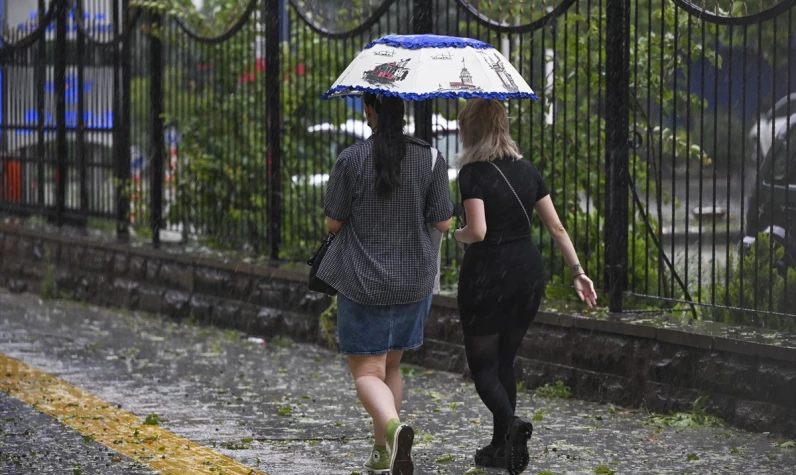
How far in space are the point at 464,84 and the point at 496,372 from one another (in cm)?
133

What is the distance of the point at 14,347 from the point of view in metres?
9.98

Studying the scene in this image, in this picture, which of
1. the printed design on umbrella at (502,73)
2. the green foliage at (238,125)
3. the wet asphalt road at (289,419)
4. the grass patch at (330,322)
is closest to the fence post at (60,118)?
the green foliage at (238,125)

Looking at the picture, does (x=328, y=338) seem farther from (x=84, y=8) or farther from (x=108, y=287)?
(x=84, y=8)

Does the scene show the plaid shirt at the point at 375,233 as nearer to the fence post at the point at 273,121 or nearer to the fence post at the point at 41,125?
the fence post at the point at 273,121

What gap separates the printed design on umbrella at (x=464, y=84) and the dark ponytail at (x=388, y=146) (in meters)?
0.26

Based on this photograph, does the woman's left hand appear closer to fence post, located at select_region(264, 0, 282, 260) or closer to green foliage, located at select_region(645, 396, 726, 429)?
green foliage, located at select_region(645, 396, 726, 429)

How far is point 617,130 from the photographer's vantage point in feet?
25.7

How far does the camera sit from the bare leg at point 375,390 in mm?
5641

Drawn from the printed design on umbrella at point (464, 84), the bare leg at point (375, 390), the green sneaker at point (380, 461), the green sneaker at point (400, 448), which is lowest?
the green sneaker at point (380, 461)

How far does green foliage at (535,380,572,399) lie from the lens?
7895 mm

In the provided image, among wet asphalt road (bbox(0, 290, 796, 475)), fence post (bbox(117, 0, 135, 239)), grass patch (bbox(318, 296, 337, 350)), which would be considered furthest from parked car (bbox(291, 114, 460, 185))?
fence post (bbox(117, 0, 135, 239))

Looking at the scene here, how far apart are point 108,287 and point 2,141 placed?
4026 millimetres

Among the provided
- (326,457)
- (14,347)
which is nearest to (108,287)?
(14,347)

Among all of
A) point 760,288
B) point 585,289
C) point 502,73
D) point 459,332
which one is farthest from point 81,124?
point 585,289
